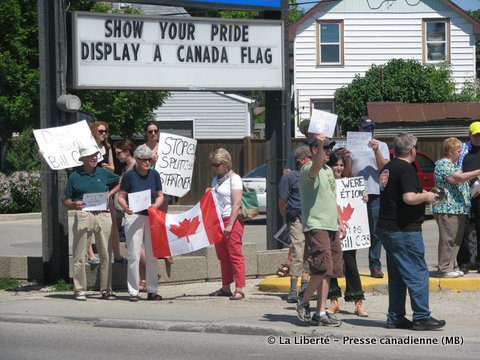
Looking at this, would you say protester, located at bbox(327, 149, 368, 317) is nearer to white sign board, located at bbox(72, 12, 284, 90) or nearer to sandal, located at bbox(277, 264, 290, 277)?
sandal, located at bbox(277, 264, 290, 277)

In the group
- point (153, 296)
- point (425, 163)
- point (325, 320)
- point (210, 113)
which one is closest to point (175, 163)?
point (153, 296)

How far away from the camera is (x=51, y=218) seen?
12.7 metres

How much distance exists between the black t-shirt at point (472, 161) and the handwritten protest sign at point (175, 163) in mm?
3552

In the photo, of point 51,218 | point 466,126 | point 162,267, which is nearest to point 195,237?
point 162,267

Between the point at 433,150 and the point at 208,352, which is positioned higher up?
the point at 433,150

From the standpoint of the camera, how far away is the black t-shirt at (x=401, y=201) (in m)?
9.23

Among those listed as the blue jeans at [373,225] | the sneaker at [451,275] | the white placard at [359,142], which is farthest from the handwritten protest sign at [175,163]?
the sneaker at [451,275]

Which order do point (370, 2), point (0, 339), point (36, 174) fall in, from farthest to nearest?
Result: point (370, 2), point (36, 174), point (0, 339)

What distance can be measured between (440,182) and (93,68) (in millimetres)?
4748

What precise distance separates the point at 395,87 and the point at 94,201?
25157mm

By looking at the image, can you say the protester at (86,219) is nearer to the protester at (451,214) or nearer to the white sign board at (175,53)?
the white sign board at (175,53)

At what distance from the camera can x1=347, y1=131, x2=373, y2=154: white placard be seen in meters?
11.8

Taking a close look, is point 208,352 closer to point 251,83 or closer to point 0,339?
point 0,339

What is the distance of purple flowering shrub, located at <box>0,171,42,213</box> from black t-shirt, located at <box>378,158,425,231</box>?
1776 cm
